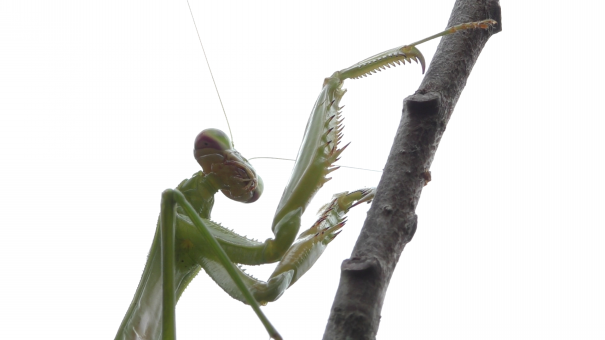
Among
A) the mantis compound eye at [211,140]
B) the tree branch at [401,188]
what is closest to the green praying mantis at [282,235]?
the tree branch at [401,188]

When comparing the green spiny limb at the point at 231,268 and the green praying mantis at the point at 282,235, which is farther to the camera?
the green praying mantis at the point at 282,235

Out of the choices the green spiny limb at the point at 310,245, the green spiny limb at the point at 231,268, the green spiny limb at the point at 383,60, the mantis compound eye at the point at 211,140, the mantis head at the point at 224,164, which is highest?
the green spiny limb at the point at 383,60

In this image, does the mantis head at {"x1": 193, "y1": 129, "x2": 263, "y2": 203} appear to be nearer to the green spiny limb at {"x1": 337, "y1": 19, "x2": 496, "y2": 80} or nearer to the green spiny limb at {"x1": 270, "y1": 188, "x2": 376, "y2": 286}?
the green spiny limb at {"x1": 270, "y1": 188, "x2": 376, "y2": 286}

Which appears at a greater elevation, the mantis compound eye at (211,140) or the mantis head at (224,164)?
the mantis compound eye at (211,140)

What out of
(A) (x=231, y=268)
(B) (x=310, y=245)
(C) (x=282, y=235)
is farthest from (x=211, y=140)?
(A) (x=231, y=268)

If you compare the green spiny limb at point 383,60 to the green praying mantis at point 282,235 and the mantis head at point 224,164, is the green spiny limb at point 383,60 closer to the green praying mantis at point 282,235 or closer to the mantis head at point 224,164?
the green praying mantis at point 282,235
